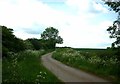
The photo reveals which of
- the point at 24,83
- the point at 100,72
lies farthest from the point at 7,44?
the point at 24,83

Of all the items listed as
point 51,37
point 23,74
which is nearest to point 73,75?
point 23,74

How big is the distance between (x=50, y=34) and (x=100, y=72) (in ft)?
448

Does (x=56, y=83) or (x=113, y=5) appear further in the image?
(x=113, y=5)

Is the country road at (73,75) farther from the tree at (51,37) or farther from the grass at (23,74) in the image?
the tree at (51,37)

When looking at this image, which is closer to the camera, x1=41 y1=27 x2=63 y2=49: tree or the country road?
the country road

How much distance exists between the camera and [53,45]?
156m

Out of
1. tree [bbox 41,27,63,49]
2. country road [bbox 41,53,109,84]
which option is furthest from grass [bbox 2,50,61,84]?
tree [bbox 41,27,63,49]

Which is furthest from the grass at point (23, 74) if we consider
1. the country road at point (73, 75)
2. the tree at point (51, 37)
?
the tree at point (51, 37)

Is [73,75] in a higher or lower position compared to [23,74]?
lower

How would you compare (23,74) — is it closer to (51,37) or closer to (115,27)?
(115,27)

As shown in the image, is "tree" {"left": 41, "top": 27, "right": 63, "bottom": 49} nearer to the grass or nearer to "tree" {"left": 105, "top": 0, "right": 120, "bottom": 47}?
the grass

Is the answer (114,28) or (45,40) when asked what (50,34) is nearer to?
(45,40)

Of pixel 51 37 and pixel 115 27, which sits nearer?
pixel 115 27

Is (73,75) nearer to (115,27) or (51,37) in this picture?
(115,27)
